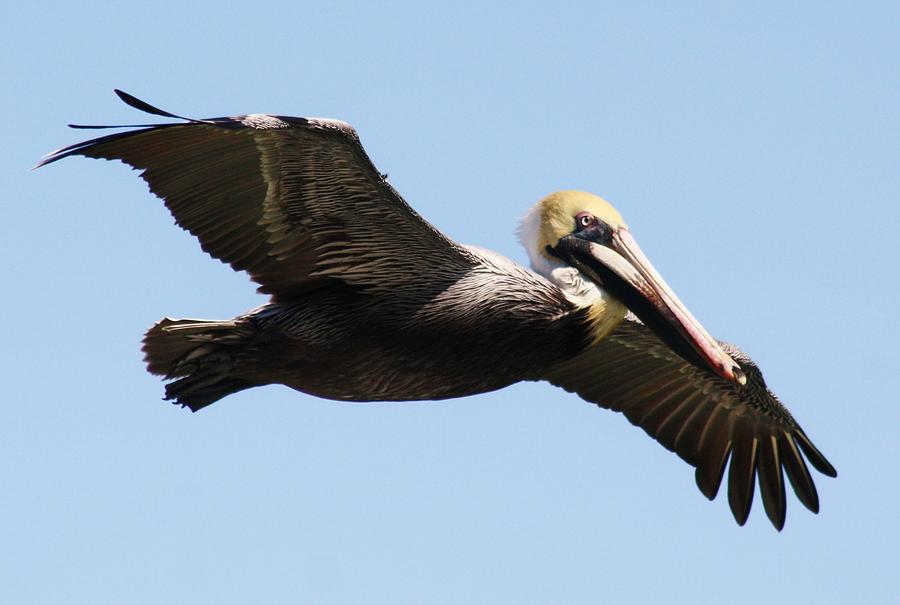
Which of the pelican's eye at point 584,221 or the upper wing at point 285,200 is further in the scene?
the pelican's eye at point 584,221

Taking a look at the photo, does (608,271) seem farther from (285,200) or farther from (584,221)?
(285,200)

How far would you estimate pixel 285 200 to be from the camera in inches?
322

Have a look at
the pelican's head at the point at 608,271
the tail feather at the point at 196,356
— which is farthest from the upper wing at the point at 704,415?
the tail feather at the point at 196,356

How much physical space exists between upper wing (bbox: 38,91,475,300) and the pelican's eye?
2.71ft

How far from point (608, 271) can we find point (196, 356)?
7.68ft

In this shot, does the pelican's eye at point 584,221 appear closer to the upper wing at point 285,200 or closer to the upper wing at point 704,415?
the upper wing at point 285,200

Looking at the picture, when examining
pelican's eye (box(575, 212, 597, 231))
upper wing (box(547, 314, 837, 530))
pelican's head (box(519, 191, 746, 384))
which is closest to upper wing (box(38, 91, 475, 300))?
pelican's head (box(519, 191, 746, 384))

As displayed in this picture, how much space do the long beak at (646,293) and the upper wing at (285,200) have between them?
780mm

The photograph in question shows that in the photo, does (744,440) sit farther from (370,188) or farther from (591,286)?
(370,188)

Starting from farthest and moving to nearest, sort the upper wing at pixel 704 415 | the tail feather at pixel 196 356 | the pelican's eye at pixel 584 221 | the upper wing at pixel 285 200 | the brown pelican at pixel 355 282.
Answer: the upper wing at pixel 704 415
the pelican's eye at pixel 584 221
the tail feather at pixel 196 356
the brown pelican at pixel 355 282
the upper wing at pixel 285 200

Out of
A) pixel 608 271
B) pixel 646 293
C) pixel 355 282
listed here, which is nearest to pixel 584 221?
pixel 608 271

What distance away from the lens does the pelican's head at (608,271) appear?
8.62 metres

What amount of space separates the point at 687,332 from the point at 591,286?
59 centimetres

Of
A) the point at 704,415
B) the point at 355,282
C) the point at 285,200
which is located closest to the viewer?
the point at 285,200
